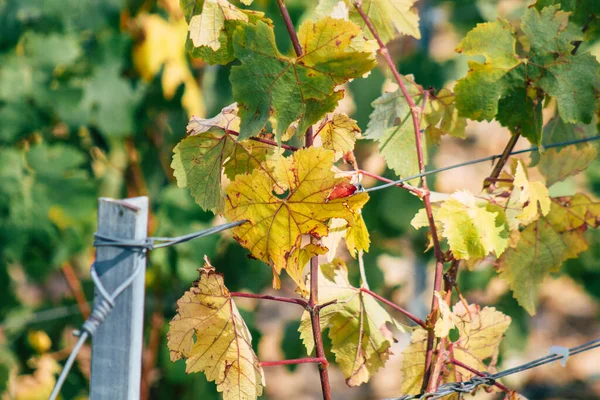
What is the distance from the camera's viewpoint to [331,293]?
2.79ft

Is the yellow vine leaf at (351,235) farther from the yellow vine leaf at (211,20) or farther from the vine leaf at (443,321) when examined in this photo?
the yellow vine leaf at (211,20)

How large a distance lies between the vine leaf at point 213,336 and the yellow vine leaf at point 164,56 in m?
1.45

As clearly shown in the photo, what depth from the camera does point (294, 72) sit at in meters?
0.72

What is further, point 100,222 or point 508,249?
point 508,249

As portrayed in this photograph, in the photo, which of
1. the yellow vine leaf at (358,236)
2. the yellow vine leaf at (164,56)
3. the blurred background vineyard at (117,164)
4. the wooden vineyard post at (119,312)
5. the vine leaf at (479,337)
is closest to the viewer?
the wooden vineyard post at (119,312)

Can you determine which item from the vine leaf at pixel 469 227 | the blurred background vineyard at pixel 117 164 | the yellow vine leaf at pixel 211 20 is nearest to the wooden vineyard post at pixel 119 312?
the yellow vine leaf at pixel 211 20

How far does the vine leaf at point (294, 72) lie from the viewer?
70 cm

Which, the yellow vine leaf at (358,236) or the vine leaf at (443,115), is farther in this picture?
the vine leaf at (443,115)

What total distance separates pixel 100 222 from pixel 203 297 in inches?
5.8

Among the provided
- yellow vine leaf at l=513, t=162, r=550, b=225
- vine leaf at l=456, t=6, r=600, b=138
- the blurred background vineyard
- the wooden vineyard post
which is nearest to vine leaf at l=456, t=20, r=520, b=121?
vine leaf at l=456, t=6, r=600, b=138

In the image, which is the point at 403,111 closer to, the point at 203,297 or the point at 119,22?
the point at 203,297

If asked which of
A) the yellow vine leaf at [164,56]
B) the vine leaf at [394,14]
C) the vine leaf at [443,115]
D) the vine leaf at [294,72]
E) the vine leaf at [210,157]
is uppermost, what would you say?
the yellow vine leaf at [164,56]

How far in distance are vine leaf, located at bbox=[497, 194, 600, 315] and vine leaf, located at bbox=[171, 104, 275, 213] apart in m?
0.41

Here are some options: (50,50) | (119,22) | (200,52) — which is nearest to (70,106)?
(50,50)
